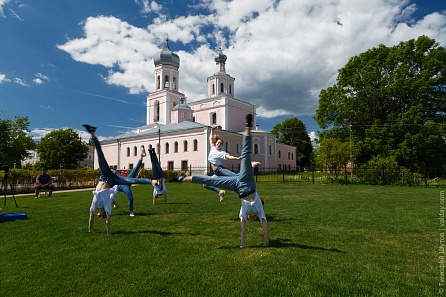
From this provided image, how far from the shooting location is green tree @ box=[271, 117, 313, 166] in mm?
74688

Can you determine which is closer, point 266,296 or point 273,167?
point 266,296

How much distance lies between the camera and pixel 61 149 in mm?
61375

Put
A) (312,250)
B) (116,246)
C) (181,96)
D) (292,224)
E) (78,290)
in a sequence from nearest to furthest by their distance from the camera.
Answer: (78,290) < (312,250) < (116,246) < (292,224) < (181,96)

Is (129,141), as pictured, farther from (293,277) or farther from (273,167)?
(293,277)

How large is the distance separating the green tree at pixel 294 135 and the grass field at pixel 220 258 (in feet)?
219

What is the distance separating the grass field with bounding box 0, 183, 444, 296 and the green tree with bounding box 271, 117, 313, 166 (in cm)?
6663

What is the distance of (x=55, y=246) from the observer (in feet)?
20.5

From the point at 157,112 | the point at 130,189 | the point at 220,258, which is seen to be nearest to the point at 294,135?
the point at 157,112

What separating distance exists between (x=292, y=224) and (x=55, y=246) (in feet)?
19.8

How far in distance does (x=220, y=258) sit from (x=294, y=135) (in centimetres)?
7246

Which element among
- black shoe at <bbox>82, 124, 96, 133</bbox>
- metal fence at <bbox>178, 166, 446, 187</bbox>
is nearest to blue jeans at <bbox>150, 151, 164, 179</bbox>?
black shoe at <bbox>82, 124, 96, 133</bbox>

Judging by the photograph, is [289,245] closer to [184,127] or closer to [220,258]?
[220,258]

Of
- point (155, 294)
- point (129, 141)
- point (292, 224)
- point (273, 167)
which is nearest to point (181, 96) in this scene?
point (129, 141)

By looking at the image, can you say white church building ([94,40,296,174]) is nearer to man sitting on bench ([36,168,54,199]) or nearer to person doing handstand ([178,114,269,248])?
man sitting on bench ([36,168,54,199])
